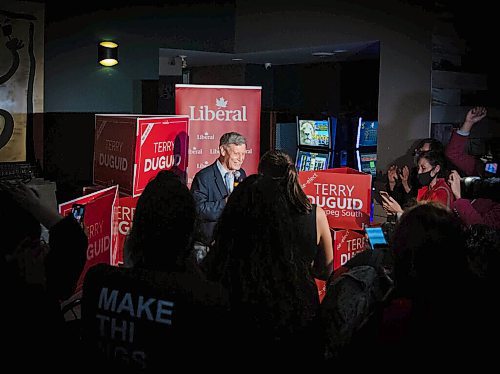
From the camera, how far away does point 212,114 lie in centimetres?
573

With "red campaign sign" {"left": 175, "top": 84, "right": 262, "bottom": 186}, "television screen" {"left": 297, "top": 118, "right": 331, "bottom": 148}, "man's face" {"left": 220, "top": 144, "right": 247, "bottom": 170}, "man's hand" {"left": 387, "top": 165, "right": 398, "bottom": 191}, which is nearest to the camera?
"man's face" {"left": 220, "top": 144, "right": 247, "bottom": 170}

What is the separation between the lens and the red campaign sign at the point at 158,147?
433 centimetres

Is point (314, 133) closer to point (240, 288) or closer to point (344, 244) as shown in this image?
point (344, 244)

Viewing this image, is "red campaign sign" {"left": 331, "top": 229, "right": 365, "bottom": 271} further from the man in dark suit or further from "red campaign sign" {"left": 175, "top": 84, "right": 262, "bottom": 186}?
"red campaign sign" {"left": 175, "top": 84, "right": 262, "bottom": 186}

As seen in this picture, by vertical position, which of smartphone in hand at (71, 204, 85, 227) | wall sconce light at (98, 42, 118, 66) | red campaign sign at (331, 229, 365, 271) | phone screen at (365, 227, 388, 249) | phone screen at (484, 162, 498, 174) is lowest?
red campaign sign at (331, 229, 365, 271)

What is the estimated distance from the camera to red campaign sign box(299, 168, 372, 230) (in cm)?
434

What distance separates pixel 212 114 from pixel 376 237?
240cm

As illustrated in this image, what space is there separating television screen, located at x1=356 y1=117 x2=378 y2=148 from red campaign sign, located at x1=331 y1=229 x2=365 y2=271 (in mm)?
3704

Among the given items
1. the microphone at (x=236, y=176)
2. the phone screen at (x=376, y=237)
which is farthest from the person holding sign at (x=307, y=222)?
the microphone at (x=236, y=176)

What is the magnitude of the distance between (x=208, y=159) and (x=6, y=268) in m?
4.07

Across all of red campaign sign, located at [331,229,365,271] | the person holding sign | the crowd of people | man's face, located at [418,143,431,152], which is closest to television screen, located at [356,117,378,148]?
man's face, located at [418,143,431,152]

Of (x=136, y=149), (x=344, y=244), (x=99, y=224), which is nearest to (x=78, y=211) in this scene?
(x=99, y=224)

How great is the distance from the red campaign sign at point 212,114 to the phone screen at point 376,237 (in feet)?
7.45

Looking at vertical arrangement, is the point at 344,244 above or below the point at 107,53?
below
